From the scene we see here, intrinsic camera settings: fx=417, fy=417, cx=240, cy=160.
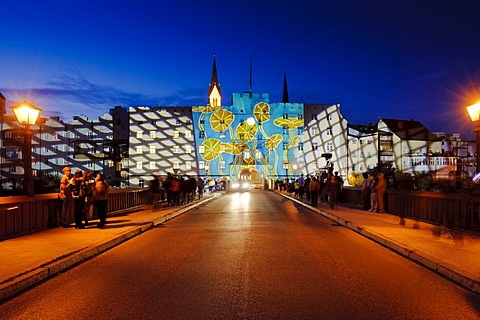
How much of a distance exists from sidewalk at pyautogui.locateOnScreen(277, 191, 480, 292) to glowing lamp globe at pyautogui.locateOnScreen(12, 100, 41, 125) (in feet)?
32.5

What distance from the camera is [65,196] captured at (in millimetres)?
11875

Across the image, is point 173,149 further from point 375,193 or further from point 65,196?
point 65,196

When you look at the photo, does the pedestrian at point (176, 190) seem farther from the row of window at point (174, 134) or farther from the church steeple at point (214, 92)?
the church steeple at point (214, 92)

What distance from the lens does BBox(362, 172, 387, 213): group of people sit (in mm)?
16844

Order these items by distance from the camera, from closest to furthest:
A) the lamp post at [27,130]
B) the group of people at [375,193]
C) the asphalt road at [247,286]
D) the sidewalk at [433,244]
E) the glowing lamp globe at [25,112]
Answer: the asphalt road at [247,286] → the sidewalk at [433,244] → the lamp post at [27,130] → the glowing lamp globe at [25,112] → the group of people at [375,193]

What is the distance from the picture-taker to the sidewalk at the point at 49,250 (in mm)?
6348

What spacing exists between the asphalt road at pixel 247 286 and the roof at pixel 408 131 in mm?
56561

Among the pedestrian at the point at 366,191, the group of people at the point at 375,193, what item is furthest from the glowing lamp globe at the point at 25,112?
the pedestrian at the point at 366,191

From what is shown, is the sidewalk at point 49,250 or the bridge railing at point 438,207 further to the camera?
the bridge railing at point 438,207

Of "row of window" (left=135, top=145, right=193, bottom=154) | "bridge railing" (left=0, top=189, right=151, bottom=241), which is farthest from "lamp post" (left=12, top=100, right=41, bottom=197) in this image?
"row of window" (left=135, top=145, right=193, bottom=154)

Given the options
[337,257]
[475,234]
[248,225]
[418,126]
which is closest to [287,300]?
[337,257]

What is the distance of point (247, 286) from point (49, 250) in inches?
183

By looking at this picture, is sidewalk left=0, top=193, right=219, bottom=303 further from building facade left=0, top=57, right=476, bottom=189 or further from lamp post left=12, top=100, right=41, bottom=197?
building facade left=0, top=57, right=476, bottom=189

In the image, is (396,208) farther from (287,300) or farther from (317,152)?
(317,152)
